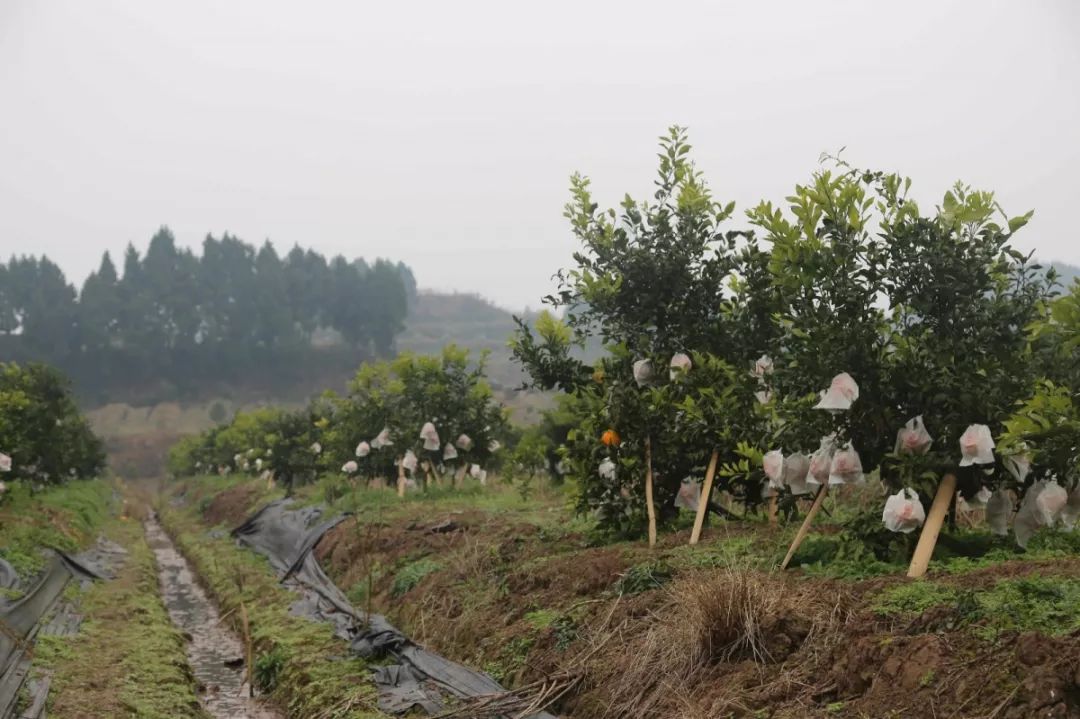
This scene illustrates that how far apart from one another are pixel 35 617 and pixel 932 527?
10337mm

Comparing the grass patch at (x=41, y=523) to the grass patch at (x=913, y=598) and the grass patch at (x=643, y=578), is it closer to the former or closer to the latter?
the grass patch at (x=643, y=578)

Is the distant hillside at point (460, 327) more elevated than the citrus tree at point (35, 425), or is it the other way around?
the distant hillside at point (460, 327)

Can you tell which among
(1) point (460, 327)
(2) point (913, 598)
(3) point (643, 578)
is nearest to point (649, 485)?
(3) point (643, 578)

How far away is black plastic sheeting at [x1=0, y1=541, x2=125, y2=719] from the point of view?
282 inches

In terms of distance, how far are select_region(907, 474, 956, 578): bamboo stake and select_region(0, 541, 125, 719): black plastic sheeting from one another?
6.21 m

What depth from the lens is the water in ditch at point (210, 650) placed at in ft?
29.1

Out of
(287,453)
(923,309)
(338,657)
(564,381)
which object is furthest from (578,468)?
(287,453)

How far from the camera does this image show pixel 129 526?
28.7m

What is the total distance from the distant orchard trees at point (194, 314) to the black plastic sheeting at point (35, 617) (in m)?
73.7

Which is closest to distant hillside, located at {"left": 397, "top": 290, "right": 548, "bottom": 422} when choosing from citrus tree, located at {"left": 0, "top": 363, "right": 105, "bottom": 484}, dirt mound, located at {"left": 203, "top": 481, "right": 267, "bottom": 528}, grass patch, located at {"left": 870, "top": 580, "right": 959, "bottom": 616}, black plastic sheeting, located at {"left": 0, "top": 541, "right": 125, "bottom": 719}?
dirt mound, located at {"left": 203, "top": 481, "right": 267, "bottom": 528}

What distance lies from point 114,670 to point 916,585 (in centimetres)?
766

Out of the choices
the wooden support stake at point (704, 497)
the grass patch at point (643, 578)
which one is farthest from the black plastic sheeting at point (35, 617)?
the wooden support stake at point (704, 497)

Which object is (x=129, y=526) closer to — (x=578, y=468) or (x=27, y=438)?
(x=27, y=438)

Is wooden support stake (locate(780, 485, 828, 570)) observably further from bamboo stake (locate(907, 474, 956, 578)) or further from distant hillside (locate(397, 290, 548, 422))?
distant hillside (locate(397, 290, 548, 422))
